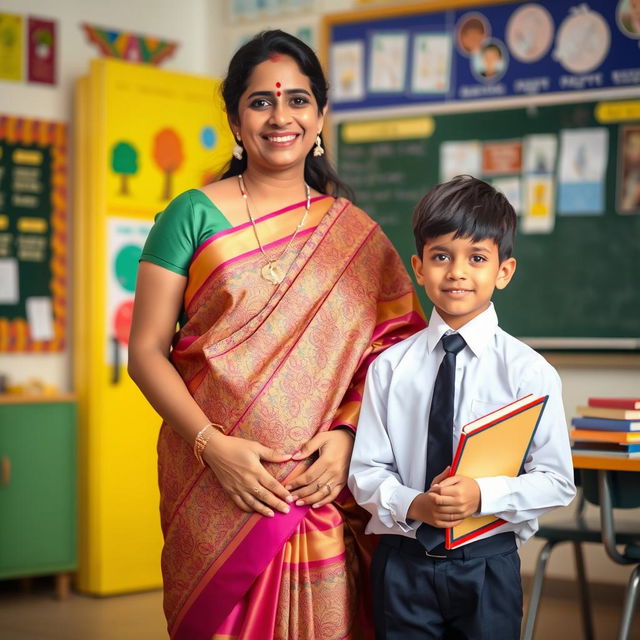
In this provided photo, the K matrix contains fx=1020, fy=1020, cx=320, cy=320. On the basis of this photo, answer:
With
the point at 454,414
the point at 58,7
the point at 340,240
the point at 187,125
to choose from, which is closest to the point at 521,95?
the point at 187,125

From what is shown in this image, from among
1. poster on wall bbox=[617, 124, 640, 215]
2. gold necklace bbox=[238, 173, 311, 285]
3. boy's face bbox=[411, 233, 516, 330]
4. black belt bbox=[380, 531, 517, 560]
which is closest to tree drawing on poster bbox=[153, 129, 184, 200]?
poster on wall bbox=[617, 124, 640, 215]

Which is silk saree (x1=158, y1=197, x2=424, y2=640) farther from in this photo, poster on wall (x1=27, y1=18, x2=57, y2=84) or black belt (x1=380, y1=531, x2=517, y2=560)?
poster on wall (x1=27, y1=18, x2=57, y2=84)

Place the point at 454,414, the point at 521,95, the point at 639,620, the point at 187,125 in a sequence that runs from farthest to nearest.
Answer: the point at 187,125 < the point at 521,95 < the point at 639,620 < the point at 454,414

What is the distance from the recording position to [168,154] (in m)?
4.28

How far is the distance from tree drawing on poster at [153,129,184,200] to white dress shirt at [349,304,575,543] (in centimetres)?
259

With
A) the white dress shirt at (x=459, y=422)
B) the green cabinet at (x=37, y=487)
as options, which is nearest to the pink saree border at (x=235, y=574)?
the white dress shirt at (x=459, y=422)

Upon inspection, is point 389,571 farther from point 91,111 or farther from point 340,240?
point 91,111

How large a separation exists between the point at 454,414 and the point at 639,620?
2.26 meters

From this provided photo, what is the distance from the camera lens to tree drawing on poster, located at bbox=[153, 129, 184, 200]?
13.9ft

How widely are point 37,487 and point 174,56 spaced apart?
206 centimetres

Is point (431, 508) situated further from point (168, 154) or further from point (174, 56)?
point (174, 56)

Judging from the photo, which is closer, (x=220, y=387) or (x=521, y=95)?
(x=220, y=387)

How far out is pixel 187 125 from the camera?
4.34 meters

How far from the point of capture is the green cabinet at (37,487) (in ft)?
12.9
